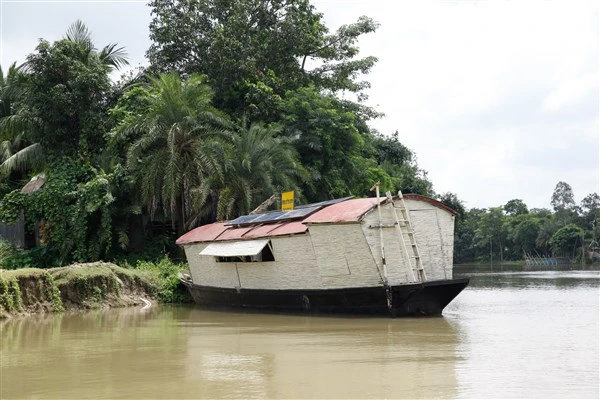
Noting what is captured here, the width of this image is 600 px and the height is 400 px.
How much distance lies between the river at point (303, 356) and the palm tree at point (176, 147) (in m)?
7.72

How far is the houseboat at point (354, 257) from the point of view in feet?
50.1

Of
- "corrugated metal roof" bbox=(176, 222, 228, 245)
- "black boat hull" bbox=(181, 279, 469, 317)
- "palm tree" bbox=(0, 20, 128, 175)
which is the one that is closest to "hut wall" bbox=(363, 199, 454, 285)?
"black boat hull" bbox=(181, 279, 469, 317)

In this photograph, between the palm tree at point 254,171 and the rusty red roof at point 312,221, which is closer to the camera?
Answer: the rusty red roof at point 312,221

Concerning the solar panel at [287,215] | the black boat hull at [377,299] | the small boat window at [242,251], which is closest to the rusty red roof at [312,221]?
the solar panel at [287,215]

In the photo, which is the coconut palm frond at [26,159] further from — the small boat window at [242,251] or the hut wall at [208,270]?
the small boat window at [242,251]

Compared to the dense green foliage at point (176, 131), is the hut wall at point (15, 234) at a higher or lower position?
lower

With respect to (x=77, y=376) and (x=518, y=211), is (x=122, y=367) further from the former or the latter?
(x=518, y=211)

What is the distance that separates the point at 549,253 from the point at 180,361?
7289 cm

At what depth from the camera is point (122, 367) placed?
9.66 m

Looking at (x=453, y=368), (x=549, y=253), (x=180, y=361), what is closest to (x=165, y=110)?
(x=180, y=361)

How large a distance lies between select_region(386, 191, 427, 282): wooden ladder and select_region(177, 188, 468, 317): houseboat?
2 centimetres

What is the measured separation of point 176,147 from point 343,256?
1117 cm

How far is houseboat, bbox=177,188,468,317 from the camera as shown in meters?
15.3

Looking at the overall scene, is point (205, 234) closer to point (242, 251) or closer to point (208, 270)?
point (208, 270)
